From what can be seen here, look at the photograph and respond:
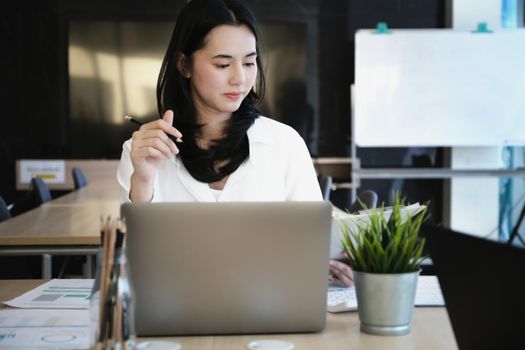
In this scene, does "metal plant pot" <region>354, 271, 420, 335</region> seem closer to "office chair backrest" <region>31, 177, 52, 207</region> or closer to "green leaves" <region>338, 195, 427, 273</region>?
"green leaves" <region>338, 195, 427, 273</region>

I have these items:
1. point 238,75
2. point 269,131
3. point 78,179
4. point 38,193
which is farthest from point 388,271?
point 78,179

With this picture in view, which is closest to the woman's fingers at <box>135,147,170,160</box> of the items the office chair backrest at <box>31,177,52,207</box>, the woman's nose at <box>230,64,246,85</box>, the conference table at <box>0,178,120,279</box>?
the woman's nose at <box>230,64,246,85</box>

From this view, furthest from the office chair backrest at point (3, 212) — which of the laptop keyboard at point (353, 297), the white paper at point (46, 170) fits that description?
the white paper at point (46, 170)

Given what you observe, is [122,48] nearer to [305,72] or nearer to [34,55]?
[34,55]

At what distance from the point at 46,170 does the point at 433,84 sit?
3.17 m

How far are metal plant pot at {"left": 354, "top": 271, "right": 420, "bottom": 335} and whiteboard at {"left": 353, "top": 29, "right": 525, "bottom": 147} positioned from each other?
16.2 feet

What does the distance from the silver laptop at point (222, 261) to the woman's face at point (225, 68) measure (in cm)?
69

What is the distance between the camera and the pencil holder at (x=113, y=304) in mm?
1148

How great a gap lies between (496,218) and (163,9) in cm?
323

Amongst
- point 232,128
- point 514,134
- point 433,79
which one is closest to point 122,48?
point 433,79

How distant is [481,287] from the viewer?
42.1 inches

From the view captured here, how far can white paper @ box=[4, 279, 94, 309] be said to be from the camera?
167 cm

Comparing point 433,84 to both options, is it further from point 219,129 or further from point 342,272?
point 342,272

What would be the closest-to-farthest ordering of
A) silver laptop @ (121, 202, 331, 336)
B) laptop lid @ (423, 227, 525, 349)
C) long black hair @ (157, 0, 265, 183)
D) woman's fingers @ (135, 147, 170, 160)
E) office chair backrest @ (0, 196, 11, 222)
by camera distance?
laptop lid @ (423, 227, 525, 349) → silver laptop @ (121, 202, 331, 336) → woman's fingers @ (135, 147, 170, 160) → long black hair @ (157, 0, 265, 183) → office chair backrest @ (0, 196, 11, 222)
